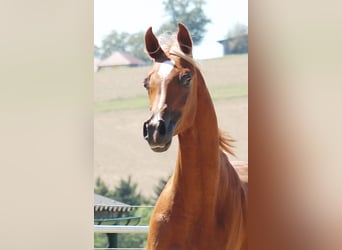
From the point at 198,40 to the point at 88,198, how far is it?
20.9 inches

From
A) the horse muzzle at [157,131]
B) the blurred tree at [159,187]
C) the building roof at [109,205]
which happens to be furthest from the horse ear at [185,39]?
the building roof at [109,205]

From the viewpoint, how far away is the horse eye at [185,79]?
1.47 metres

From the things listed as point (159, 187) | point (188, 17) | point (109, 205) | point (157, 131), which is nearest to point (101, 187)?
point (109, 205)

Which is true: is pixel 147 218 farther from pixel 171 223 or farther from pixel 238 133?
pixel 238 133

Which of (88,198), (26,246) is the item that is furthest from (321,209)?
(26,246)

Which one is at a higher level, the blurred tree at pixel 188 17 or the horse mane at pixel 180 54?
the blurred tree at pixel 188 17

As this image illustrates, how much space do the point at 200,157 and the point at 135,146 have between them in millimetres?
175

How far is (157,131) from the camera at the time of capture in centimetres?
142

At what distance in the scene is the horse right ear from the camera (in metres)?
1.50

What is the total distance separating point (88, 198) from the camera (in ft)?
5.36

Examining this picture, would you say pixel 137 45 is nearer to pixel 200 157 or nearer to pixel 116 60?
pixel 116 60

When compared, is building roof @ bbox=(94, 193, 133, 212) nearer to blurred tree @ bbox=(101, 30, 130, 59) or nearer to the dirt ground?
the dirt ground

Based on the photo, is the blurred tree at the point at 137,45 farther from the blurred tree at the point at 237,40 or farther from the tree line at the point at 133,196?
the tree line at the point at 133,196

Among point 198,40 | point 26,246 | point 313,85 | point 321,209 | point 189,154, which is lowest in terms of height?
point 26,246
